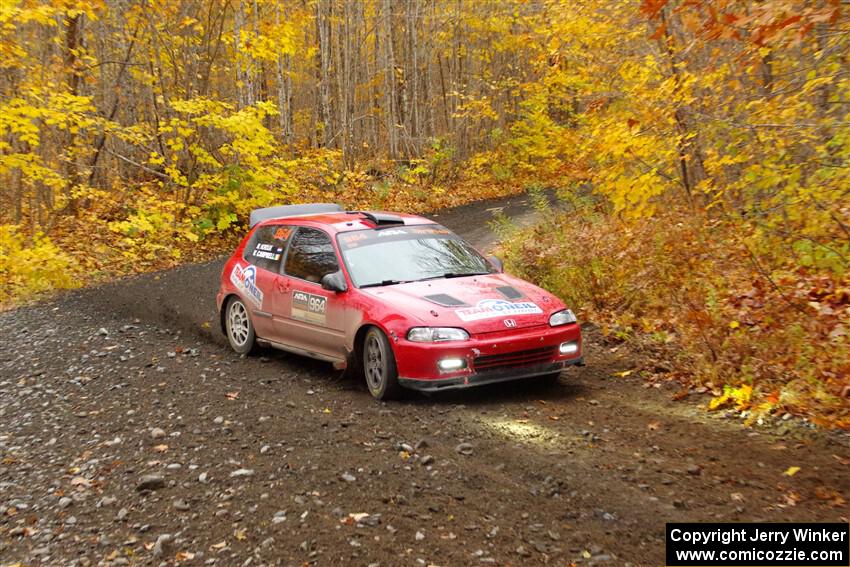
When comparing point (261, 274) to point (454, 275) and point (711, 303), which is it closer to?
point (454, 275)

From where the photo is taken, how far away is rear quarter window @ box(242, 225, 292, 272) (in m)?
9.20

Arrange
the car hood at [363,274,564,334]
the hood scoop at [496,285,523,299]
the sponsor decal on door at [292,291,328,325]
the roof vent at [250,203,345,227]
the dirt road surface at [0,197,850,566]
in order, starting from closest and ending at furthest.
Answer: the dirt road surface at [0,197,850,566] < the car hood at [363,274,564,334] < the hood scoop at [496,285,523,299] < the sponsor decal on door at [292,291,328,325] < the roof vent at [250,203,345,227]

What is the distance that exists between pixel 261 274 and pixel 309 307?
1.28 metres

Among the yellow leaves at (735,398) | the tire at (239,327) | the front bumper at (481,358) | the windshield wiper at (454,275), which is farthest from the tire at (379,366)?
the yellow leaves at (735,398)

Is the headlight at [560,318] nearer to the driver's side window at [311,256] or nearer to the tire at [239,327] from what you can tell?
the driver's side window at [311,256]

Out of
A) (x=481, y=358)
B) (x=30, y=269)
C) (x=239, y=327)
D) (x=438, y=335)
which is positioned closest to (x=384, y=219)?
(x=438, y=335)

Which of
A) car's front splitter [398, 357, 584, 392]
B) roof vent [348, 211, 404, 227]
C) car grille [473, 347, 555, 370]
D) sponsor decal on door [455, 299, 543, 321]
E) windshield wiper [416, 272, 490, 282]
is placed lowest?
car's front splitter [398, 357, 584, 392]

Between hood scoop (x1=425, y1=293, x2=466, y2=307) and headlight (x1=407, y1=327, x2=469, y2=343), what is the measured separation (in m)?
0.36

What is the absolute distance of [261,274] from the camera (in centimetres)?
929

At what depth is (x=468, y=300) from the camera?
728cm

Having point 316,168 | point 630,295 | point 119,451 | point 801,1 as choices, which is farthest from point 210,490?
point 316,168

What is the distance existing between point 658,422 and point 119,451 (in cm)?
434

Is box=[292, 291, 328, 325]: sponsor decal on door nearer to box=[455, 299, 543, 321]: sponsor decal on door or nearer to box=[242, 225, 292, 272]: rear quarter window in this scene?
box=[242, 225, 292, 272]: rear quarter window

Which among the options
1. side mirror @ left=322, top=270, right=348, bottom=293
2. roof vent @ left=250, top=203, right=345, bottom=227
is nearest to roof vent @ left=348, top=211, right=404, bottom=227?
side mirror @ left=322, top=270, right=348, bottom=293
